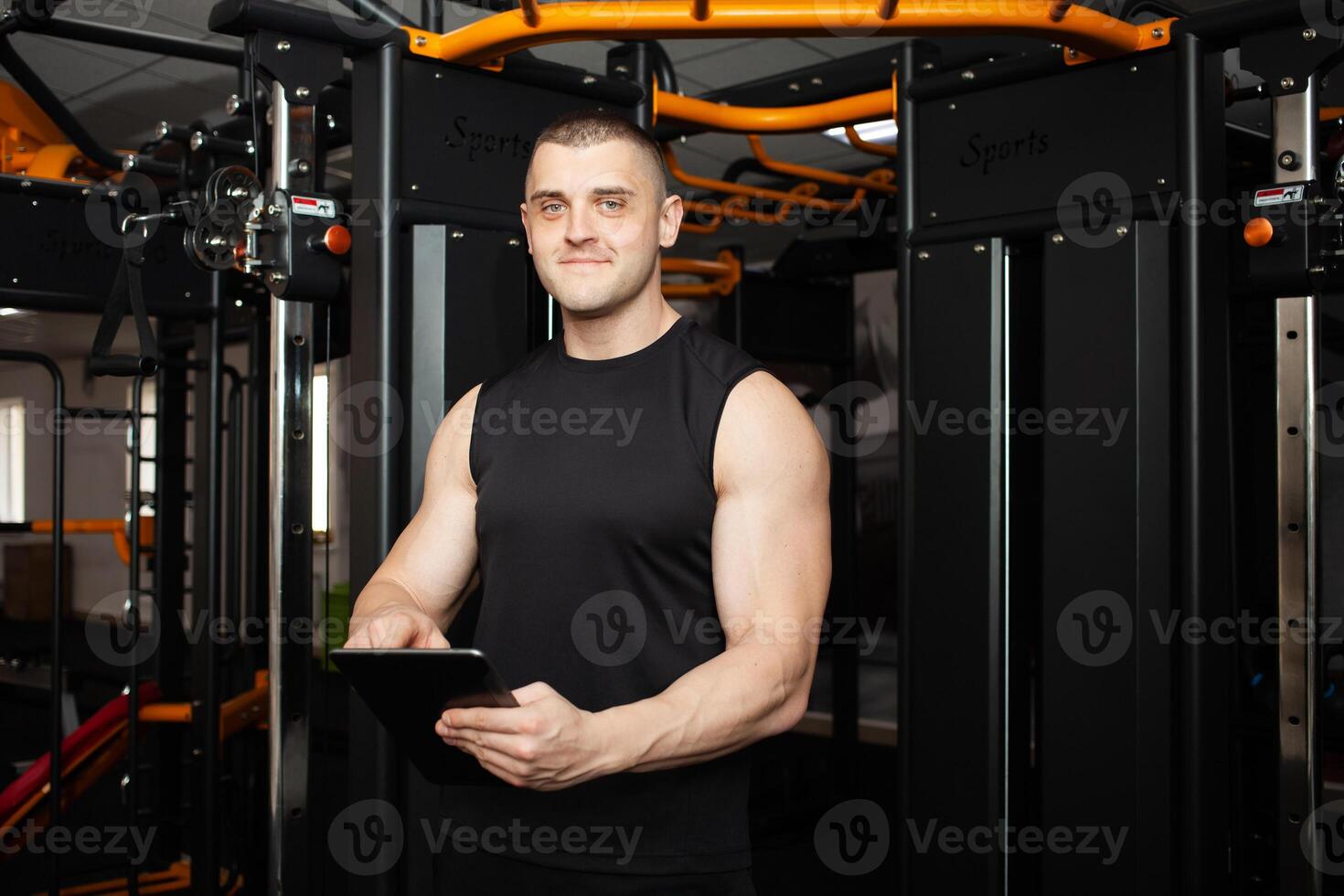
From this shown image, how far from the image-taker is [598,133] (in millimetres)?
1376

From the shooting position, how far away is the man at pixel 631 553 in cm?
128

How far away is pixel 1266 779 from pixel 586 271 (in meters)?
2.48

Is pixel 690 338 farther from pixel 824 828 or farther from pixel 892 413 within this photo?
pixel 892 413

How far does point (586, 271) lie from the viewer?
4.47 feet

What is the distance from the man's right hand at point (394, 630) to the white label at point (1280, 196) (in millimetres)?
1383

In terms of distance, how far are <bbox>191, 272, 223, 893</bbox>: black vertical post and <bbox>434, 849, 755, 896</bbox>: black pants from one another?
1.62m

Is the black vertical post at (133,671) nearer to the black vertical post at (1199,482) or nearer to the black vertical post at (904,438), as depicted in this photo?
the black vertical post at (904,438)

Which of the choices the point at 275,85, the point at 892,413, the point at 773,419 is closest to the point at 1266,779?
the point at 773,419

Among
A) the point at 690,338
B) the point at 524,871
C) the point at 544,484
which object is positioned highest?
the point at 690,338

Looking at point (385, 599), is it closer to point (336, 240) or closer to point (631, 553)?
point (631, 553)

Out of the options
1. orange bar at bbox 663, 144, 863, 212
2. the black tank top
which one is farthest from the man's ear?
orange bar at bbox 663, 144, 863, 212

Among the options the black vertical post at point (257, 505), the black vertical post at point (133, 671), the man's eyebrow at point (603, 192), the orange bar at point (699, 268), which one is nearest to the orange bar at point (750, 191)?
the orange bar at point (699, 268)

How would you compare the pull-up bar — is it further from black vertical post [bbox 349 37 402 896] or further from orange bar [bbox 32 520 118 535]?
orange bar [bbox 32 520 118 535]

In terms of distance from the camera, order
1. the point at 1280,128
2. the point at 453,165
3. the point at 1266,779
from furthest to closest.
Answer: the point at 1266,779 → the point at 453,165 → the point at 1280,128
